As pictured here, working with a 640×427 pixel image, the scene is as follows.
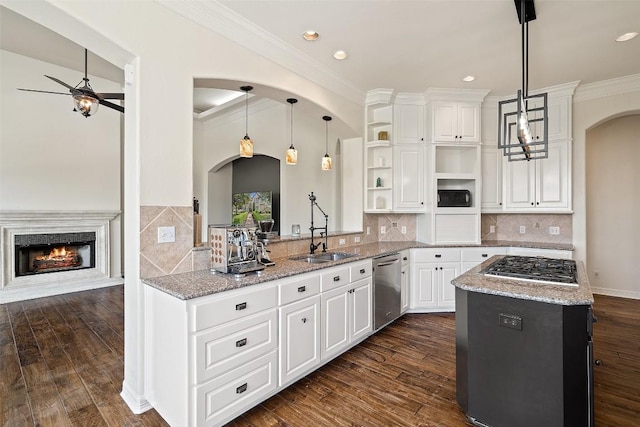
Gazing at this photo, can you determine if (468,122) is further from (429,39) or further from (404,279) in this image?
(404,279)

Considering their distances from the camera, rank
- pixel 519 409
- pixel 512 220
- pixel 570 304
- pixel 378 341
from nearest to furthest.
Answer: pixel 570 304 < pixel 519 409 < pixel 378 341 < pixel 512 220

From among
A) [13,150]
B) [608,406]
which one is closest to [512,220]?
[608,406]

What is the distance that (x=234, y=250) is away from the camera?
2.26m

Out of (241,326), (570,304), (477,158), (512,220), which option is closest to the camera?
(570,304)

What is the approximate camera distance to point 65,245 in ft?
16.3

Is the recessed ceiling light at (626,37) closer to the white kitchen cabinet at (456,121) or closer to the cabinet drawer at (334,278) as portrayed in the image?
the white kitchen cabinet at (456,121)

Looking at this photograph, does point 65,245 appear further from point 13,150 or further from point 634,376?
point 634,376

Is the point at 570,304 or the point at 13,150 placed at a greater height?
the point at 13,150

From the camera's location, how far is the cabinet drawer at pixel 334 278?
2.55 metres

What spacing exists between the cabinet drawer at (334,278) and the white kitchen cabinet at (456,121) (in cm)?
241

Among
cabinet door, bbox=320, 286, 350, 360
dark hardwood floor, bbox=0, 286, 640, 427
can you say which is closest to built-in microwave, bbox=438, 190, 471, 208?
dark hardwood floor, bbox=0, 286, 640, 427

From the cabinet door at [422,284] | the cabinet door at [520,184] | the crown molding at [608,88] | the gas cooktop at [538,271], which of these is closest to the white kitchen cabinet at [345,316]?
the cabinet door at [422,284]

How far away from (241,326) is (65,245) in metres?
4.74

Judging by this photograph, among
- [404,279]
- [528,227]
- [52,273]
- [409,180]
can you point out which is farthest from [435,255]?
[52,273]
